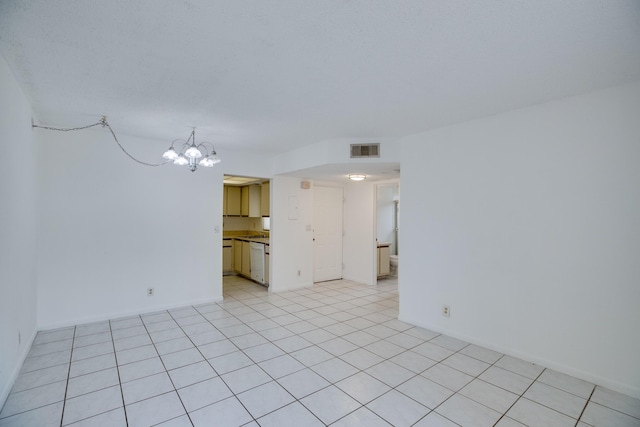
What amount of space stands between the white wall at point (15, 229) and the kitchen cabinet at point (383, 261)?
5425 millimetres

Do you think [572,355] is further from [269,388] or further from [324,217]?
[324,217]

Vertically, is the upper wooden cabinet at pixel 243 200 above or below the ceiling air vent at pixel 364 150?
below

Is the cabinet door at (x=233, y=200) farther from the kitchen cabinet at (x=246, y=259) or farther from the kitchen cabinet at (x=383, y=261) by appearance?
the kitchen cabinet at (x=383, y=261)

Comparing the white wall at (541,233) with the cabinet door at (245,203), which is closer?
the white wall at (541,233)

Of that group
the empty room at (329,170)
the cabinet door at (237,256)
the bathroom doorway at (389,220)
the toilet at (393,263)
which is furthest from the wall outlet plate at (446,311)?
the cabinet door at (237,256)

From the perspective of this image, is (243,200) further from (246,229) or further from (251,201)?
(246,229)

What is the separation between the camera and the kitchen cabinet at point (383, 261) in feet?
21.1

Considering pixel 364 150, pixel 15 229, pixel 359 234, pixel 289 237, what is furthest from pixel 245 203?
pixel 15 229

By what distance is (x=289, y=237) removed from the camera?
553 centimetres

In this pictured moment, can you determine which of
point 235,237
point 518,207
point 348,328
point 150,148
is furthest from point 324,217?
point 518,207

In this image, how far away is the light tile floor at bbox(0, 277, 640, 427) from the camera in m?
2.05

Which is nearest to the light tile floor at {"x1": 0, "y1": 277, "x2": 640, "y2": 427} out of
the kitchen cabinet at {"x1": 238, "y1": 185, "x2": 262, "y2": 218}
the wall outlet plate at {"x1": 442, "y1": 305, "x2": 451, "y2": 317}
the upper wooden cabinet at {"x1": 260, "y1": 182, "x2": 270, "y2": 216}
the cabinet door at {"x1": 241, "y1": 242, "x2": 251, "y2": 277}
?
the wall outlet plate at {"x1": 442, "y1": 305, "x2": 451, "y2": 317}

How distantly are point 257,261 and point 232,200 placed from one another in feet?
5.86

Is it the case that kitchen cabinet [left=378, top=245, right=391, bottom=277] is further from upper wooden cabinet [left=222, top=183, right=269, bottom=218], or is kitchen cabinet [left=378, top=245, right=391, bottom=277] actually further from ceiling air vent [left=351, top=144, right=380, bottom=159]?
ceiling air vent [left=351, top=144, right=380, bottom=159]
